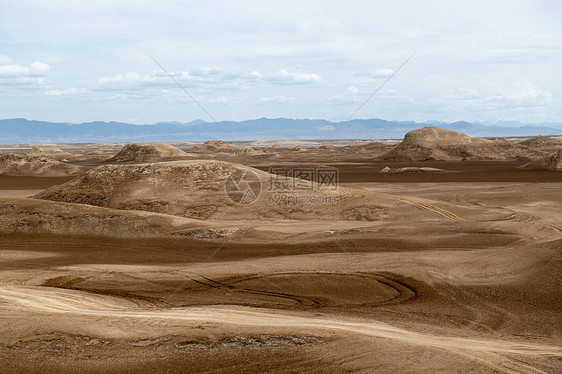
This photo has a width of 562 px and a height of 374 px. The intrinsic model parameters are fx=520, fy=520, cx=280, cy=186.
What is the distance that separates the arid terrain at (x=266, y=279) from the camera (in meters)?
5.70

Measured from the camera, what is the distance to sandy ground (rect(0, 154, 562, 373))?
562cm

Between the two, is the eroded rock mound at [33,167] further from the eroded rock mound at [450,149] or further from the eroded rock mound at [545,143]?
the eroded rock mound at [545,143]

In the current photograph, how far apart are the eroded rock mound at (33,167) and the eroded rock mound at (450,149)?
3569 cm

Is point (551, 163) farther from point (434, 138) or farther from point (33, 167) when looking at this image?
point (33, 167)

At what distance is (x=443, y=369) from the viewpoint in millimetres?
5281

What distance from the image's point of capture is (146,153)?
203ft

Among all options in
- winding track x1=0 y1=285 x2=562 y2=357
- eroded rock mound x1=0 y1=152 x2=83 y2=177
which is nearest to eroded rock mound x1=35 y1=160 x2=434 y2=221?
winding track x1=0 y1=285 x2=562 y2=357

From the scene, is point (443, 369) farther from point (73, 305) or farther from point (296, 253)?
point (296, 253)

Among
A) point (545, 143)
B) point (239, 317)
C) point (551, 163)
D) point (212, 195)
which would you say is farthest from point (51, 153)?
point (239, 317)

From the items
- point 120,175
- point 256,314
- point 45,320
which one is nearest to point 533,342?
point 256,314

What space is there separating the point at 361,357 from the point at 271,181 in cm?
1553

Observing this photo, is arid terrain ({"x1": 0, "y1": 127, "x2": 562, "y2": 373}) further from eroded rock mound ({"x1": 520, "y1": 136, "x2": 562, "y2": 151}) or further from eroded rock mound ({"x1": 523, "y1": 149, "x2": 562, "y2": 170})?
eroded rock mound ({"x1": 520, "y1": 136, "x2": 562, "y2": 151})

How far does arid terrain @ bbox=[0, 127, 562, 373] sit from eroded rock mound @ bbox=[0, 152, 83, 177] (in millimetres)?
26773

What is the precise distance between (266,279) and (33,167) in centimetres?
4340
